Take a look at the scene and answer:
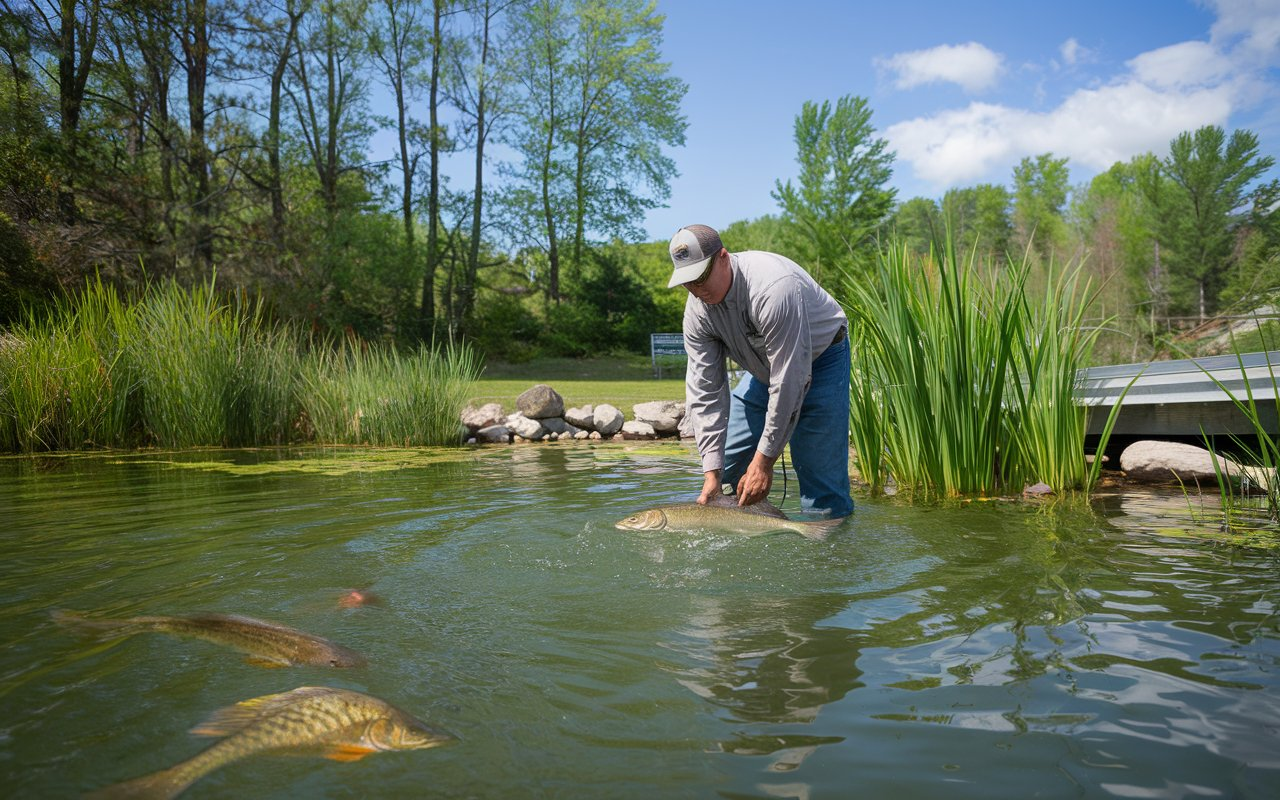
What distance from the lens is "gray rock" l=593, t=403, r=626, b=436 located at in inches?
459

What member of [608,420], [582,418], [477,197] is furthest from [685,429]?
[477,197]

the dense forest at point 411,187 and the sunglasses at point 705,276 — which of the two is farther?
the dense forest at point 411,187

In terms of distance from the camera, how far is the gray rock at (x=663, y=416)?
37.6 ft

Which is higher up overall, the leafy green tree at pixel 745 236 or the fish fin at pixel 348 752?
the leafy green tree at pixel 745 236

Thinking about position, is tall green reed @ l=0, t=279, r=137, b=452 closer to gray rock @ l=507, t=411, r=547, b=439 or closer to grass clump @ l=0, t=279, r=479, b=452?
grass clump @ l=0, t=279, r=479, b=452

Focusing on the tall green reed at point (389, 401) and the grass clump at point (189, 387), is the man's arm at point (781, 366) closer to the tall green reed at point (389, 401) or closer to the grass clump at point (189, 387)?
the tall green reed at point (389, 401)

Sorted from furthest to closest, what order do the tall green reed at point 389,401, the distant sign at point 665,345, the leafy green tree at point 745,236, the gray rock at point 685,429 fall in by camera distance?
the leafy green tree at point 745,236 < the distant sign at point 665,345 < the gray rock at point 685,429 < the tall green reed at point 389,401

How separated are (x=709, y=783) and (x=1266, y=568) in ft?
10.7

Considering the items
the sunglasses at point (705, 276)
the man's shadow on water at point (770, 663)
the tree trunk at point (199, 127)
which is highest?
the tree trunk at point (199, 127)

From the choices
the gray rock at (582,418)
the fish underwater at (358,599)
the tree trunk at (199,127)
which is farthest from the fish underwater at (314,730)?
the tree trunk at (199,127)

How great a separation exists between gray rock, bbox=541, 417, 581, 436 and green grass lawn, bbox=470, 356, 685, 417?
3.39ft

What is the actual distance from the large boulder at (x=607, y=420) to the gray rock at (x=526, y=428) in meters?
0.79

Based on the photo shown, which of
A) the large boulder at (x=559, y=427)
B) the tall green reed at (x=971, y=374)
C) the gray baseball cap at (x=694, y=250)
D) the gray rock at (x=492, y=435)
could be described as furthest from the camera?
the large boulder at (x=559, y=427)

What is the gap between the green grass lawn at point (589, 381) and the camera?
14430 mm
